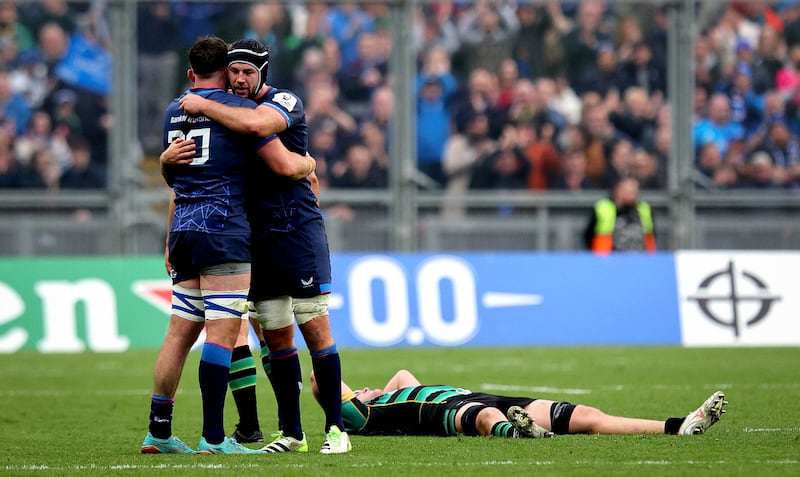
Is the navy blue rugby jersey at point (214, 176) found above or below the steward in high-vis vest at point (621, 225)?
above

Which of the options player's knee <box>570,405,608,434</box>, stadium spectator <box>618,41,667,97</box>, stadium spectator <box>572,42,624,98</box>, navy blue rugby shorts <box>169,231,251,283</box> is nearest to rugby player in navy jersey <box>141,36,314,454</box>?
navy blue rugby shorts <box>169,231,251,283</box>

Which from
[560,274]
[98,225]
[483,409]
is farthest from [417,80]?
[483,409]

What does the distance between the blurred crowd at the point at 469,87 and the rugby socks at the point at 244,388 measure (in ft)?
32.3

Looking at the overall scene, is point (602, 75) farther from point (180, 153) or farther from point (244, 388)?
point (180, 153)

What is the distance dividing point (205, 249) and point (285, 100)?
90 cm

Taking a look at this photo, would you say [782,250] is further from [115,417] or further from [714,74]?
[115,417]

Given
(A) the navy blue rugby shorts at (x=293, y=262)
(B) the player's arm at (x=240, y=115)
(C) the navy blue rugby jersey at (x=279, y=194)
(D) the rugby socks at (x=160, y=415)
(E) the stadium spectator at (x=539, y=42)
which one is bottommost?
(D) the rugby socks at (x=160, y=415)

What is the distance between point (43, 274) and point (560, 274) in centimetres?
608

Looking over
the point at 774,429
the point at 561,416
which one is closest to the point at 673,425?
the point at 561,416

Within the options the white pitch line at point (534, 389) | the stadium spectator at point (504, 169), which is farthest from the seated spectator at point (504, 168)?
the white pitch line at point (534, 389)

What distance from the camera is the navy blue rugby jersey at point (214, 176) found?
686 centimetres

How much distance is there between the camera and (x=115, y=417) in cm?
929

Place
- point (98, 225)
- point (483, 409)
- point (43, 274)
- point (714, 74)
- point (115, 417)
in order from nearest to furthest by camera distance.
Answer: point (483, 409)
point (115, 417)
point (43, 274)
point (98, 225)
point (714, 74)

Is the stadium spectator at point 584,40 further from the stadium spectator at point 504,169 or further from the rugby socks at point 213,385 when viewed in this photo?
the rugby socks at point 213,385
